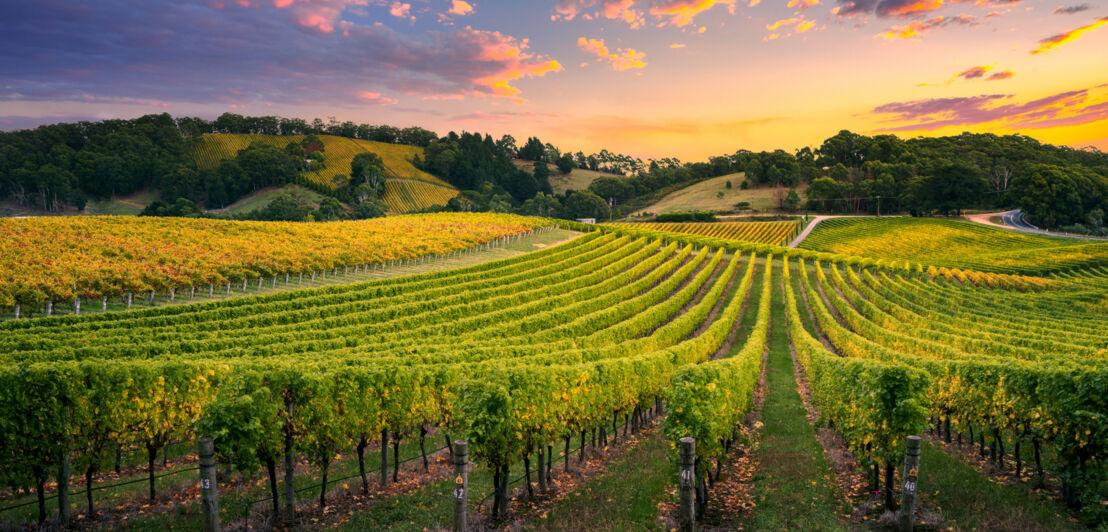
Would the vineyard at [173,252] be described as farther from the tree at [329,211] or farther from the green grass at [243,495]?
the tree at [329,211]

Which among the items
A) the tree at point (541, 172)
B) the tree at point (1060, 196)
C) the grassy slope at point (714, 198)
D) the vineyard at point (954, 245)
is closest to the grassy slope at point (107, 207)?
the tree at point (541, 172)

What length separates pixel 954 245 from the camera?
8850 cm

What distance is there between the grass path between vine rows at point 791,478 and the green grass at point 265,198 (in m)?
119

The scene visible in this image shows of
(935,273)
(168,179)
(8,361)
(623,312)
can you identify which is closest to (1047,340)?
(623,312)

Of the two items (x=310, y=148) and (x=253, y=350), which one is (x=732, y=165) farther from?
(x=253, y=350)

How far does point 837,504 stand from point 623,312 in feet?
95.8

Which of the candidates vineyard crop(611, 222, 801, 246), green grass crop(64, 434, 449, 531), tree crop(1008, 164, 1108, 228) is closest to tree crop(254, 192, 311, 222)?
vineyard crop(611, 222, 801, 246)

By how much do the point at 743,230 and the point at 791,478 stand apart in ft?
318

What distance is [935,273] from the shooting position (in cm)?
6291

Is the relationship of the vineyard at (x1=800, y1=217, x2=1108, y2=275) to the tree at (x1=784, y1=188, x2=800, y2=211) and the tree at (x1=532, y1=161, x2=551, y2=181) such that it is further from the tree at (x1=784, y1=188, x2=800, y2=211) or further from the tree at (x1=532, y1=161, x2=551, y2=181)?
the tree at (x1=532, y1=161, x2=551, y2=181)

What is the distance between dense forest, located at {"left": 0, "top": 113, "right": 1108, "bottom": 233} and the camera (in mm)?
107562

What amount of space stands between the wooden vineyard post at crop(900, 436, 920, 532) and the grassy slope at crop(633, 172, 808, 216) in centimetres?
12607

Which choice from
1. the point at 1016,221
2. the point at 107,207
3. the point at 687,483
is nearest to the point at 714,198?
the point at 1016,221

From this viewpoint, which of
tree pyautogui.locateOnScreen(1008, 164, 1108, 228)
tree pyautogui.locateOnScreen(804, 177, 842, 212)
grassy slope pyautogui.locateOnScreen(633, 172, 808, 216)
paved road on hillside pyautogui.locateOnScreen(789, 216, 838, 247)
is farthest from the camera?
grassy slope pyautogui.locateOnScreen(633, 172, 808, 216)
